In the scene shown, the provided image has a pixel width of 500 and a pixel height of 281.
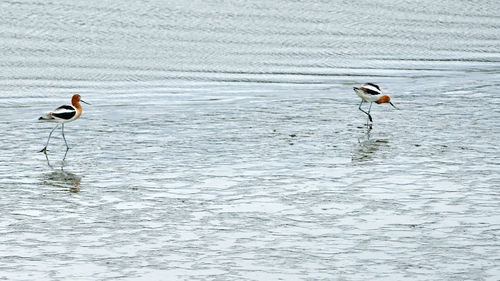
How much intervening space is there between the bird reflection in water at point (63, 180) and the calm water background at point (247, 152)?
0.16ft

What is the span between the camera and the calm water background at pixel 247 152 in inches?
413

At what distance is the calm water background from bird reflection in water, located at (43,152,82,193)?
5 centimetres

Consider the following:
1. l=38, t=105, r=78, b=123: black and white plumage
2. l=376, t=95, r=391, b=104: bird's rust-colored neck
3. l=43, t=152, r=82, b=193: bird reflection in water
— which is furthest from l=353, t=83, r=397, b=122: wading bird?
l=43, t=152, r=82, b=193: bird reflection in water

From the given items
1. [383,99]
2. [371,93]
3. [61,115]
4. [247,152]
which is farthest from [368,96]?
[61,115]

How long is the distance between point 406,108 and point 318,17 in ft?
46.6

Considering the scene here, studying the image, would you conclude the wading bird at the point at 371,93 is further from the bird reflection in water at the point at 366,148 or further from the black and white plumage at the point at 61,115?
the black and white plumage at the point at 61,115

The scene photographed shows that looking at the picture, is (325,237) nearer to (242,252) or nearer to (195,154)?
(242,252)

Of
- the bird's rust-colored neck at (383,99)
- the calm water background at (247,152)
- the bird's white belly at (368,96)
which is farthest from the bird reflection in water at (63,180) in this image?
the bird's rust-colored neck at (383,99)

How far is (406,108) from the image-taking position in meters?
20.4

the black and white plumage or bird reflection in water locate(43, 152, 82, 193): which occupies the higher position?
the black and white plumage

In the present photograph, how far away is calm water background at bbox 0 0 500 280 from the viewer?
413 inches

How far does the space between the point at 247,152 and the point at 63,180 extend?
3.11 metres

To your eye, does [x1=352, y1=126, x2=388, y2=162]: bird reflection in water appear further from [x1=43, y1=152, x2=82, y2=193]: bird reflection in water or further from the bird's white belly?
[x1=43, y1=152, x2=82, y2=193]: bird reflection in water

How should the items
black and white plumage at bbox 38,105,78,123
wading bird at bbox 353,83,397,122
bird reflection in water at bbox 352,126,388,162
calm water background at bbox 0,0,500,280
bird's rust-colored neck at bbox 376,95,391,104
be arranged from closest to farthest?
calm water background at bbox 0,0,500,280
bird reflection in water at bbox 352,126,388,162
black and white plumage at bbox 38,105,78,123
wading bird at bbox 353,83,397,122
bird's rust-colored neck at bbox 376,95,391,104
